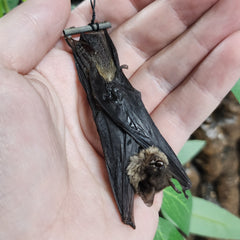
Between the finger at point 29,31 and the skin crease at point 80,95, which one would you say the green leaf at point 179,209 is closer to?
the skin crease at point 80,95

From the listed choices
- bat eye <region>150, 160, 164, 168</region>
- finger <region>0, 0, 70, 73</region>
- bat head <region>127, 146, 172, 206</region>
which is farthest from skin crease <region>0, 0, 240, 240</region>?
bat eye <region>150, 160, 164, 168</region>

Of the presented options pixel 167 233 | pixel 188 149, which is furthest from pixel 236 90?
pixel 167 233

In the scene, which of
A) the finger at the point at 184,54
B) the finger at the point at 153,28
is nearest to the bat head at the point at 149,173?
the finger at the point at 184,54

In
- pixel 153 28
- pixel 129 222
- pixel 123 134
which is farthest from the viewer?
pixel 153 28

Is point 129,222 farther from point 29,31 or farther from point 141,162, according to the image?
point 29,31

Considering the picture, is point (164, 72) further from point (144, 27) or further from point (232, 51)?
point (232, 51)

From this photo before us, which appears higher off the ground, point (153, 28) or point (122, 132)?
point (153, 28)

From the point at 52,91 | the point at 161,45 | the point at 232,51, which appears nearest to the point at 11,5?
the point at 52,91
